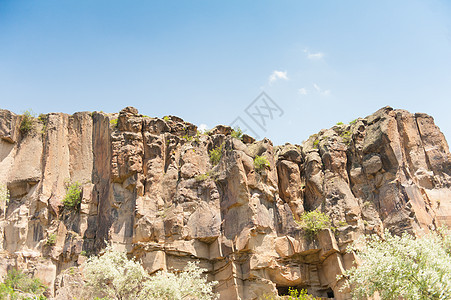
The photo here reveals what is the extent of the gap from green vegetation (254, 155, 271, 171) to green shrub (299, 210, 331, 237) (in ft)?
17.1

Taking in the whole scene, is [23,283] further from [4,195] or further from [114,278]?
[4,195]

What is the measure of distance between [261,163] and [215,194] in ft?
15.8

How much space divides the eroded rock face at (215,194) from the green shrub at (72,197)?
0.58 metres

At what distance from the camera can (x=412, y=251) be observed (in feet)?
77.5

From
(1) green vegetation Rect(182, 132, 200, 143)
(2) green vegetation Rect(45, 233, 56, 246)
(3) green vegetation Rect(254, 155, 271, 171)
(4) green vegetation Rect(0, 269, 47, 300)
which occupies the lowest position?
(4) green vegetation Rect(0, 269, 47, 300)

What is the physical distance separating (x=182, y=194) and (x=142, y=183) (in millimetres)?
3422

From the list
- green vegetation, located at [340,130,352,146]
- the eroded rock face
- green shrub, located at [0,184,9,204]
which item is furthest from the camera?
green vegetation, located at [340,130,352,146]

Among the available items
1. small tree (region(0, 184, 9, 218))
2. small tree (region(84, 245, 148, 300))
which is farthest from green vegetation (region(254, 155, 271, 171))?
small tree (region(0, 184, 9, 218))

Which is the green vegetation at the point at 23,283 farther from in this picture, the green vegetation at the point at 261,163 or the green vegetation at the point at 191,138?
the green vegetation at the point at 261,163

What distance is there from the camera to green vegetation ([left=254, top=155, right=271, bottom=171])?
3878 centimetres

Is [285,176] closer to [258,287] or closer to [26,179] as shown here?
[258,287]

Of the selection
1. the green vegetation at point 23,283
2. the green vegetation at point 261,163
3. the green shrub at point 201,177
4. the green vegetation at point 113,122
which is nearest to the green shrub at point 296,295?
the green vegetation at point 261,163

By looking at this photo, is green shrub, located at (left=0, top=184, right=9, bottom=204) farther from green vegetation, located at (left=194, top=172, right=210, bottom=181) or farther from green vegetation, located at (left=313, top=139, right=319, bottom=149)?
green vegetation, located at (left=313, top=139, right=319, bottom=149)

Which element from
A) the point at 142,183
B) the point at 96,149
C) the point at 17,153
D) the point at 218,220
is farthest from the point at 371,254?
the point at 17,153
